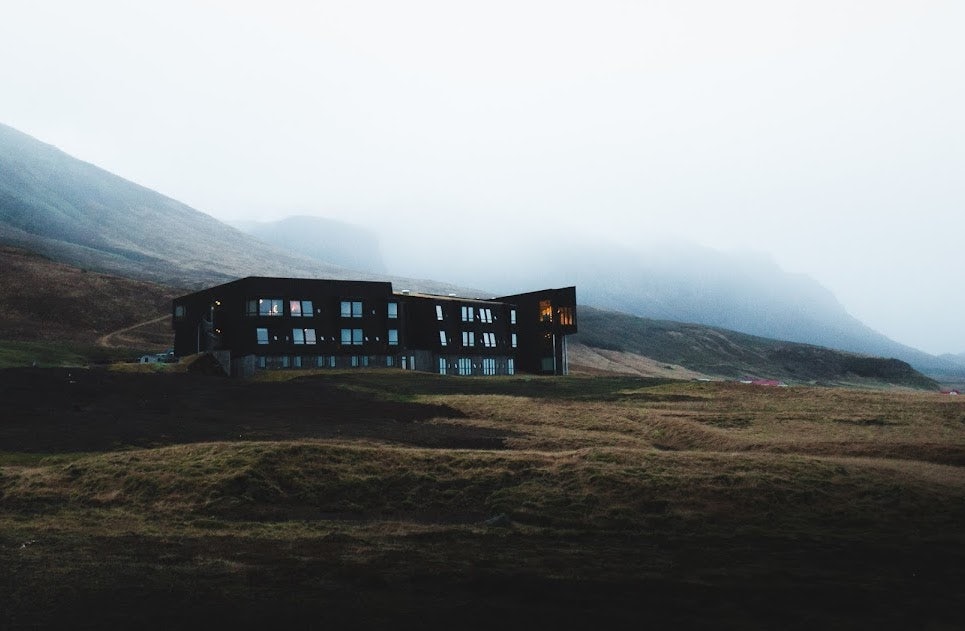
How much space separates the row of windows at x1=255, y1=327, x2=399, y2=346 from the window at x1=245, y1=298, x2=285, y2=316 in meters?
2.12

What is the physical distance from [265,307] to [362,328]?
43.6 feet

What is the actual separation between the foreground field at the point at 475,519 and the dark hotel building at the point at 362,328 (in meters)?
38.1

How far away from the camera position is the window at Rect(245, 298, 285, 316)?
308ft

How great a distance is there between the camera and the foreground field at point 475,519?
1783cm

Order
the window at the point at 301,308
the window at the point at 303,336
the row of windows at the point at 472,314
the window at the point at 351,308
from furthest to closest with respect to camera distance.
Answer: the row of windows at the point at 472,314
the window at the point at 351,308
the window at the point at 301,308
the window at the point at 303,336

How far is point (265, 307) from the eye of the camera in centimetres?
9475

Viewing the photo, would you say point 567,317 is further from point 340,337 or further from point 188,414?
point 188,414

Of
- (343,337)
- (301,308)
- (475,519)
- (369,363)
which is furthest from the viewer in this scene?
(369,363)

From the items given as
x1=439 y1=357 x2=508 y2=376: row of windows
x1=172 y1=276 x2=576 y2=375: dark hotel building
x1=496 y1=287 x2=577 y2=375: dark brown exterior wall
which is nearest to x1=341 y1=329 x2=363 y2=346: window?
x1=172 y1=276 x2=576 y2=375: dark hotel building

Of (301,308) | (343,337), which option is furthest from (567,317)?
(301,308)

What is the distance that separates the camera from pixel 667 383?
3396 inches

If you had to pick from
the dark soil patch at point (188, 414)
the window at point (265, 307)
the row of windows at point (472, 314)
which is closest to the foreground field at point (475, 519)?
the dark soil patch at point (188, 414)

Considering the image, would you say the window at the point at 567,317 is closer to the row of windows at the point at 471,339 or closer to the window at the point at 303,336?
the row of windows at the point at 471,339

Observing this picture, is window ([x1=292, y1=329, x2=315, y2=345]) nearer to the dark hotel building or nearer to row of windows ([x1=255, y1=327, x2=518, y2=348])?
row of windows ([x1=255, y1=327, x2=518, y2=348])
